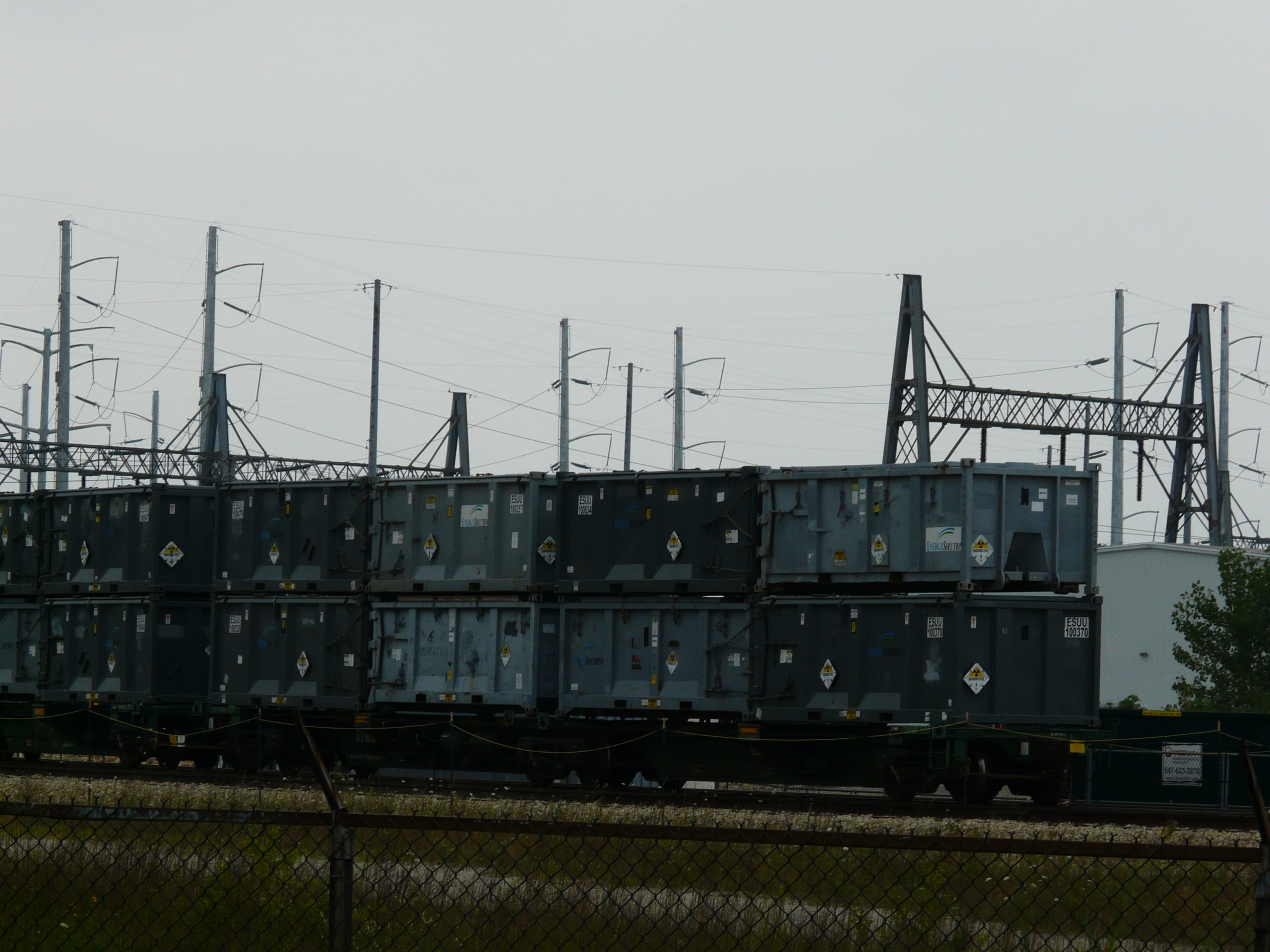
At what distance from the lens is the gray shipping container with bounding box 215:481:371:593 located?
22.3 meters

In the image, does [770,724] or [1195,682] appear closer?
[770,724]

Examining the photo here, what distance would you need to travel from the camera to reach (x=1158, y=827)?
1596cm

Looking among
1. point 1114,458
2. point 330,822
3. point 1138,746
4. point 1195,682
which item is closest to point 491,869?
point 330,822

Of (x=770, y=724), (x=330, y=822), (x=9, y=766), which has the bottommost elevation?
(x=9, y=766)

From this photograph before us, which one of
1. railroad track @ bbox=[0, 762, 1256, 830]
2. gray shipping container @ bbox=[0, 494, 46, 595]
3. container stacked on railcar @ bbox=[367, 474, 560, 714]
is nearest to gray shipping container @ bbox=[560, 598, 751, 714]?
container stacked on railcar @ bbox=[367, 474, 560, 714]

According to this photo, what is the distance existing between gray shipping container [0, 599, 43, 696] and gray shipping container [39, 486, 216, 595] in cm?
56

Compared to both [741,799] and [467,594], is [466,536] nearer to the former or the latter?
[467,594]

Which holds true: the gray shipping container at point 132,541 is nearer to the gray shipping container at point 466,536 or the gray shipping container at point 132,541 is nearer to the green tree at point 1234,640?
the gray shipping container at point 466,536

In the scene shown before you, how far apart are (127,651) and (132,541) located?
5.89 ft

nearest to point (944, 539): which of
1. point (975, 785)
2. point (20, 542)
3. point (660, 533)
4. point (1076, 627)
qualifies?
point (1076, 627)

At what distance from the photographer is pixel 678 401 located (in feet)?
206

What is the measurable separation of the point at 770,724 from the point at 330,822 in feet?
48.8

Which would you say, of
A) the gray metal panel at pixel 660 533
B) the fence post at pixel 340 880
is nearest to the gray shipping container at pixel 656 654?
the gray metal panel at pixel 660 533

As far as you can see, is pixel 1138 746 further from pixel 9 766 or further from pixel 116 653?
pixel 9 766
